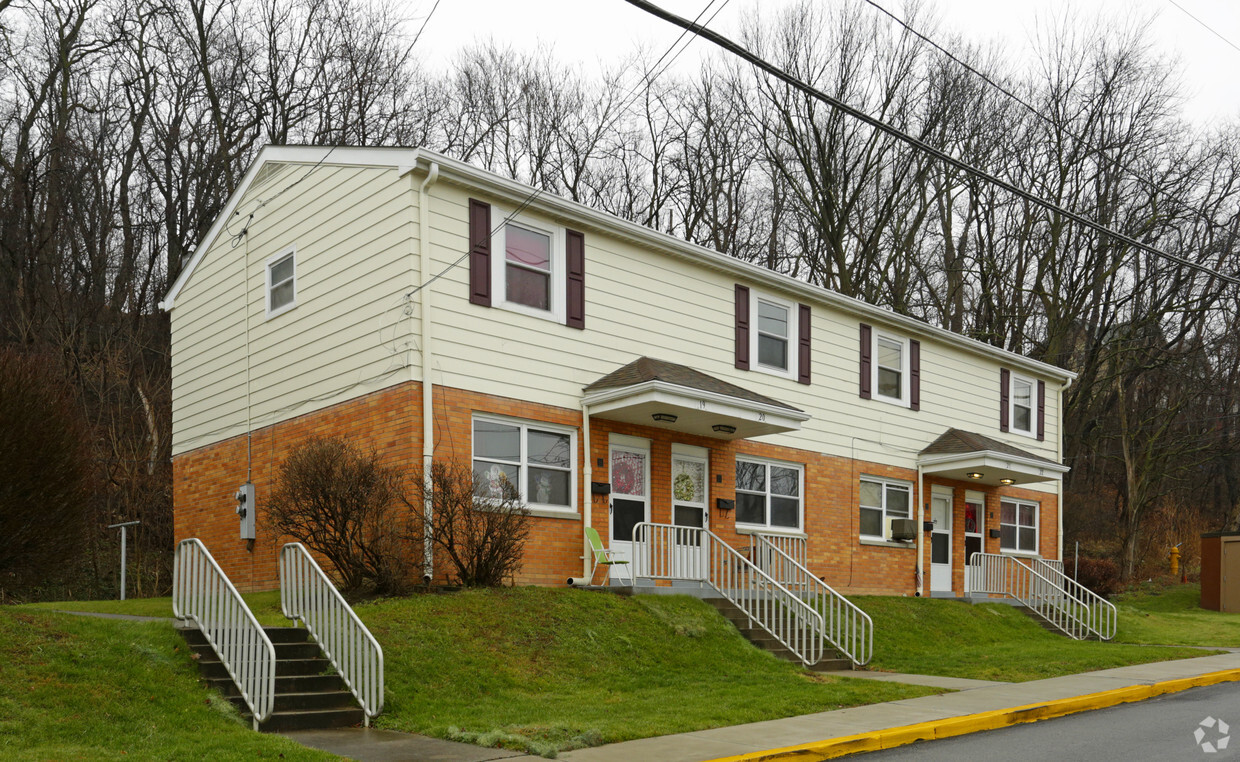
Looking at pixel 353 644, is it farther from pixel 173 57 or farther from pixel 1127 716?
pixel 173 57

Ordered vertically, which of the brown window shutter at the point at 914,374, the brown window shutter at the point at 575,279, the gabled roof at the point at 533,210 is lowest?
the brown window shutter at the point at 914,374

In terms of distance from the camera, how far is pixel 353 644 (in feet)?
34.0

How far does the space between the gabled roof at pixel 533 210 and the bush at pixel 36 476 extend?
17.1ft

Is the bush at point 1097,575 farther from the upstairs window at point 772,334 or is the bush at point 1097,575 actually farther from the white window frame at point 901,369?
the upstairs window at point 772,334

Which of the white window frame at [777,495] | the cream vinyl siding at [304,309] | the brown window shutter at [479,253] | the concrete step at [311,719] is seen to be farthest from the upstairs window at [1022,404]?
the concrete step at [311,719]

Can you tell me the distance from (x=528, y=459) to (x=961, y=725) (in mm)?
7226

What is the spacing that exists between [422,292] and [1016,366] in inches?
639

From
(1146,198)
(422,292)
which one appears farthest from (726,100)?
(422,292)

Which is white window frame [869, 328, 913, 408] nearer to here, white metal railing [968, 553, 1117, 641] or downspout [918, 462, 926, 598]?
downspout [918, 462, 926, 598]

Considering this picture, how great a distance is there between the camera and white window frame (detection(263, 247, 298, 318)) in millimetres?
17562

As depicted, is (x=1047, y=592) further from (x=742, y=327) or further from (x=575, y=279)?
(x=575, y=279)

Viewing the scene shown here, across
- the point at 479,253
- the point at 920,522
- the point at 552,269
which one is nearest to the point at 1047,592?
the point at 920,522

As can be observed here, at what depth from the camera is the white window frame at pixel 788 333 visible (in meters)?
19.7
